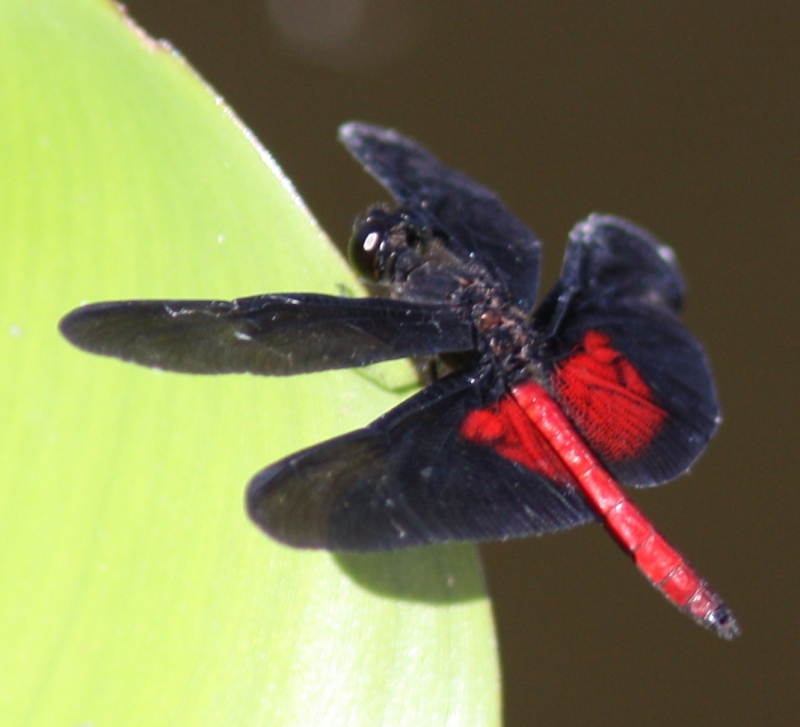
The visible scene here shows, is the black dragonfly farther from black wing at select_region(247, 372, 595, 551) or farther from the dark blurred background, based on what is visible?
the dark blurred background

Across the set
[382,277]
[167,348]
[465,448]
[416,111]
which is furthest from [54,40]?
[416,111]

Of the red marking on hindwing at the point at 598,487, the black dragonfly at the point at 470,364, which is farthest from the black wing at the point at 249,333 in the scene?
the red marking on hindwing at the point at 598,487

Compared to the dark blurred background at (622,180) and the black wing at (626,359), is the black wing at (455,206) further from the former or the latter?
the dark blurred background at (622,180)

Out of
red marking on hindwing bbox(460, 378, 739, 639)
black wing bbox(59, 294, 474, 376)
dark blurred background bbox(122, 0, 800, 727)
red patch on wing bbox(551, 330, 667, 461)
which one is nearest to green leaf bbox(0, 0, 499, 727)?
black wing bbox(59, 294, 474, 376)

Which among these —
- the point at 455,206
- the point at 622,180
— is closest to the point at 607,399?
the point at 455,206

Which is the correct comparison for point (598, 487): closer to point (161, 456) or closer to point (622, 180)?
point (161, 456)

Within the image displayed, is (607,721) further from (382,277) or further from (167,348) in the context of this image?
(167,348)

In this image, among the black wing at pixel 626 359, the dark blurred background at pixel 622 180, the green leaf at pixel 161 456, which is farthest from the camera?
the dark blurred background at pixel 622 180
